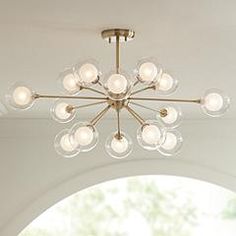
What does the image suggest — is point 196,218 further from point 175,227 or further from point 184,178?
point 184,178

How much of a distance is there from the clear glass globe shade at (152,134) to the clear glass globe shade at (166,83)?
158mm

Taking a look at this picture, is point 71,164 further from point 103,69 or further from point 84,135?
point 84,135

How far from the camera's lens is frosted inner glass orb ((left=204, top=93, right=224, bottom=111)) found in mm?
2725

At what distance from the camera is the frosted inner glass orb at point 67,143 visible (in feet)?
9.44

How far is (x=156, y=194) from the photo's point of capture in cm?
571

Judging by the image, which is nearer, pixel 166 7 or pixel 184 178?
pixel 166 7

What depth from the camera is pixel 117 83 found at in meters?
2.54

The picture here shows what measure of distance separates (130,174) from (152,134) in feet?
8.11

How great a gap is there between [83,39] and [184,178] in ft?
8.22

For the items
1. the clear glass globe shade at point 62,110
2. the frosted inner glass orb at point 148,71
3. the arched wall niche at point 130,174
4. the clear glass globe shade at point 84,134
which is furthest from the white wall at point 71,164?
the frosted inner glass orb at point 148,71

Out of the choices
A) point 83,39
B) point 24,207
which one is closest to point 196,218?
point 24,207

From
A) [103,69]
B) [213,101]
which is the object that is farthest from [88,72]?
[103,69]

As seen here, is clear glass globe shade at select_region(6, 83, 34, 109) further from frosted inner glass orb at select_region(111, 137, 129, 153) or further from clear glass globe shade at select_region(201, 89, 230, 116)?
clear glass globe shade at select_region(201, 89, 230, 116)

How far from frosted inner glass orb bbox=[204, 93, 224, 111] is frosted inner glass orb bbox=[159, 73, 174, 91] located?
0.17 meters
